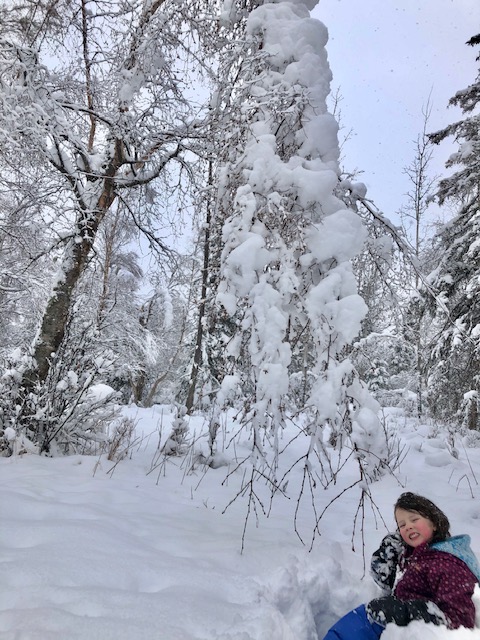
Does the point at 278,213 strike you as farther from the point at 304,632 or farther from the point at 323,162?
the point at 304,632

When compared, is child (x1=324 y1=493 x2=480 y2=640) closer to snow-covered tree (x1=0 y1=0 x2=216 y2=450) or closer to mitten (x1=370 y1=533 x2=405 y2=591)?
mitten (x1=370 y1=533 x2=405 y2=591)

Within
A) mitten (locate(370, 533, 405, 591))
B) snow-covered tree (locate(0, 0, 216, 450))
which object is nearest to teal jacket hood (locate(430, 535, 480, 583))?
mitten (locate(370, 533, 405, 591))

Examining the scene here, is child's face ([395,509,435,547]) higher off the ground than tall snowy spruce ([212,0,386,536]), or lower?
lower

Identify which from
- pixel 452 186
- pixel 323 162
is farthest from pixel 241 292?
pixel 452 186

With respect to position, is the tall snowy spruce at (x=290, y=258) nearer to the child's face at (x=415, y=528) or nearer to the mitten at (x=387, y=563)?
the child's face at (x=415, y=528)

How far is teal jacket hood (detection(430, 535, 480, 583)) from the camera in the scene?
1889 mm

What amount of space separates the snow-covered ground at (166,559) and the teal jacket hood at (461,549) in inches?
12.4

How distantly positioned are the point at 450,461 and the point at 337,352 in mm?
3742

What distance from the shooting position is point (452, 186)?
7.28m

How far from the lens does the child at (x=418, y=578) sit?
1.70 meters

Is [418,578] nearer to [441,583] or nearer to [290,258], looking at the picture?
[441,583]

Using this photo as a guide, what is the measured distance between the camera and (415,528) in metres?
2.06

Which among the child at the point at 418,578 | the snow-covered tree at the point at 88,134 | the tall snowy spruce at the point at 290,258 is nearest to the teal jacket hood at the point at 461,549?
the child at the point at 418,578

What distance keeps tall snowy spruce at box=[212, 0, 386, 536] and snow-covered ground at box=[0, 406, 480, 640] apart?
21.8 inches
